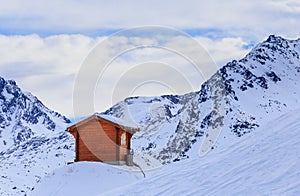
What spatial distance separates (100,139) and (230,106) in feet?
405

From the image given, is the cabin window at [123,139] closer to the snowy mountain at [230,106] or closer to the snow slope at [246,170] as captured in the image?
the snow slope at [246,170]

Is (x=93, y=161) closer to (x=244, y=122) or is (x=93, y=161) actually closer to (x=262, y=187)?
(x=262, y=187)

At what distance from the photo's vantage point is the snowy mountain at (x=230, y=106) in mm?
143113

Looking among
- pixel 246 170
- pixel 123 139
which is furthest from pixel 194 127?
pixel 246 170

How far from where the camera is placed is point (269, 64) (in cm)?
19488

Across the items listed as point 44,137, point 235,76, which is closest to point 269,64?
point 235,76

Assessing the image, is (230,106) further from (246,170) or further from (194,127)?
(246,170)

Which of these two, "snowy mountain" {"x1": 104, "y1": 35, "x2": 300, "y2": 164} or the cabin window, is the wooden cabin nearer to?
the cabin window

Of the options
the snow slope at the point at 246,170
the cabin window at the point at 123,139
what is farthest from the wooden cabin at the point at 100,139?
the snow slope at the point at 246,170

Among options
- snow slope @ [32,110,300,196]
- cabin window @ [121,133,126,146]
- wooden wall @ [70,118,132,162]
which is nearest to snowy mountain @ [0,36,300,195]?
wooden wall @ [70,118,132,162]

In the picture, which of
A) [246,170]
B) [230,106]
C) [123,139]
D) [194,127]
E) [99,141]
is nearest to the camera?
[246,170]

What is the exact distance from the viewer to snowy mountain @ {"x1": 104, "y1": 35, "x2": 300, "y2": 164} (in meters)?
143

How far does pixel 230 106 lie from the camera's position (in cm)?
14950

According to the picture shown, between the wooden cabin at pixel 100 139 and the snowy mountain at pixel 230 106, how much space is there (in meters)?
102
